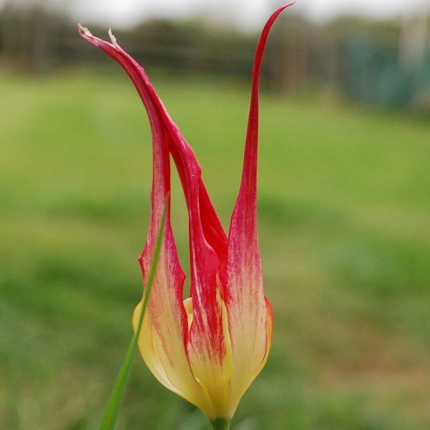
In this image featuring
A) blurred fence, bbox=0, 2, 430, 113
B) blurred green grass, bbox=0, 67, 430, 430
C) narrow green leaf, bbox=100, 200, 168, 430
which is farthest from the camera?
blurred fence, bbox=0, 2, 430, 113

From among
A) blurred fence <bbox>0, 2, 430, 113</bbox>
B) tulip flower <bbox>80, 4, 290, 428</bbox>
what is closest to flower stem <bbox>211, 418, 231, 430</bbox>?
tulip flower <bbox>80, 4, 290, 428</bbox>

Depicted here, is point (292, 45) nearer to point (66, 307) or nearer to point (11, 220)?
point (11, 220)

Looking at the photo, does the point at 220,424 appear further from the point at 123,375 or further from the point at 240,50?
the point at 240,50

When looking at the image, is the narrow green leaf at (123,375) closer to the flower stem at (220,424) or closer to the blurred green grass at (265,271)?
the flower stem at (220,424)

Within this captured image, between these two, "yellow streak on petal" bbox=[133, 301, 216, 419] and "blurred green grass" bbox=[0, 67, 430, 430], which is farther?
"blurred green grass" bbox=[0, 67, 430, 430]

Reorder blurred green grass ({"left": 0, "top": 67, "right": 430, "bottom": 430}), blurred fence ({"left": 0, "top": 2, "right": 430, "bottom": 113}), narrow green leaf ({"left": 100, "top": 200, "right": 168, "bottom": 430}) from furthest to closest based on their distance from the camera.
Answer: blurred fence ({"left": 0, "top": 2, "right": 430, "bottom": 113}) → blurred green grass ({"left": 0, "top": 67, "right": 430, "bottom": 430}) → narrow green leaf ({"left": 100, "top": 200, "right": 168, "bottom": 430})

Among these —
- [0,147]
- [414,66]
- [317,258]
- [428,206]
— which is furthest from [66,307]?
[414,66]

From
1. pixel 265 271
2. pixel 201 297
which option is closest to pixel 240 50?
pixel 265 271

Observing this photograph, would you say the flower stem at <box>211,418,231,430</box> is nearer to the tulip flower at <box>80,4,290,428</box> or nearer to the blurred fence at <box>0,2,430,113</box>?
the tulip flower at <box>80,4,290,428</box>

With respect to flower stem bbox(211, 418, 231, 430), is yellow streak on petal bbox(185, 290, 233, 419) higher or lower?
higher
